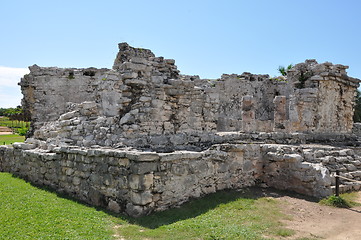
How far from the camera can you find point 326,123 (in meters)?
13.8

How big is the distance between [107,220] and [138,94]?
3.79m

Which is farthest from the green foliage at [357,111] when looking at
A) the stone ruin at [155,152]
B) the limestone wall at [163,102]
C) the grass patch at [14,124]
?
the grass patch at [14,124]

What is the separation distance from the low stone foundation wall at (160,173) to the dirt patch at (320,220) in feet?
2.43

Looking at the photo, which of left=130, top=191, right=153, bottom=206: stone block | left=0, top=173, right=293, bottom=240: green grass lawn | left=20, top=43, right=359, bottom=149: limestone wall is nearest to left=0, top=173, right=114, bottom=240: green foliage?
left=0, top=173, right=293, bottom=240: green grass lawn

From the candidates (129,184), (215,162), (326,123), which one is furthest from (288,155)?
(326,123)

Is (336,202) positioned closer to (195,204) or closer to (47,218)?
(195,204)

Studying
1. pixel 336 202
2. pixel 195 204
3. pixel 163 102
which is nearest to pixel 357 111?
pixel 336 202

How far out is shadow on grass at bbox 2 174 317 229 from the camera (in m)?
5.30

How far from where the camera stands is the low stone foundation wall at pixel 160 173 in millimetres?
5613

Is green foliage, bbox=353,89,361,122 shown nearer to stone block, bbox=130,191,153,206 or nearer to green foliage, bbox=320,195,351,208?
green foliage, bbox=320,195,351,208

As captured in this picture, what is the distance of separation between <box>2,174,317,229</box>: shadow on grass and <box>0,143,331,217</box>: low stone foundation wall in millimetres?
132

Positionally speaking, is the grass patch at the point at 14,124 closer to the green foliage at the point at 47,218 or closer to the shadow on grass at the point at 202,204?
the green foliage at the point at 47,218

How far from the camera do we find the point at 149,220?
5293mm

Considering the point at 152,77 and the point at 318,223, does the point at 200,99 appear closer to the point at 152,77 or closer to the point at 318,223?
the point at 152,77
